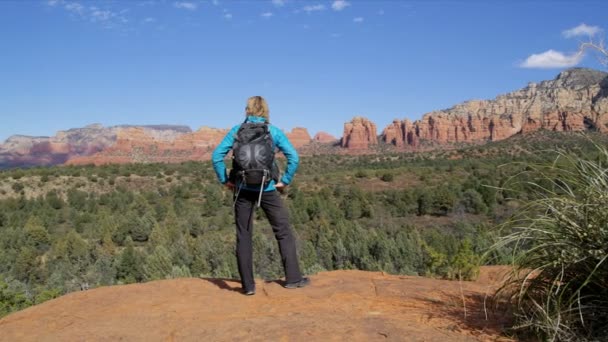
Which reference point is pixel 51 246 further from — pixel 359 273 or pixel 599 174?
pixel 599 174

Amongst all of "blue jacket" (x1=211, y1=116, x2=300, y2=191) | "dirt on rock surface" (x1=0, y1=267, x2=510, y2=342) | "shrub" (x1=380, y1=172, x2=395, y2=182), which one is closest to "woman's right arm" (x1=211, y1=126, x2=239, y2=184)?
"blue jacket" (x1=211, y1=116, x2=300, y2=191)

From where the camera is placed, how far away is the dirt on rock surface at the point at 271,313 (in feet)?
10.0

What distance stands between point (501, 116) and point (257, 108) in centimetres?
12499

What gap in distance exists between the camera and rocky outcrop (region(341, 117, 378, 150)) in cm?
12031

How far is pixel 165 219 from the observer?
35219mm

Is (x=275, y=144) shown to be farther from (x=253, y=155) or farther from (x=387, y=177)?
(x=387, y=177)

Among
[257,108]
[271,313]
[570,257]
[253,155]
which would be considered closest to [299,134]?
[257,108]

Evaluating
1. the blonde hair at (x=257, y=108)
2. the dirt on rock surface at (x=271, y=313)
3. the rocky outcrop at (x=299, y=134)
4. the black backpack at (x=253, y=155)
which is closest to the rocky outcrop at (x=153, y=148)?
the rocky outcrop at (x=299, y=134)

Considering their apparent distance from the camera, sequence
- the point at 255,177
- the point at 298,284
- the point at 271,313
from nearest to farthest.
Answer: the point at 271,313
the point at 255,177
the point at 298,284

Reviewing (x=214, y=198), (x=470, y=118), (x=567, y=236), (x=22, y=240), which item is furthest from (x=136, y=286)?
(x=470, y=118)

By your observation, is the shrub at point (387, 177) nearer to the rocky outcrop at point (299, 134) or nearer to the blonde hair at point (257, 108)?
the blonde hair at point (257, 108)

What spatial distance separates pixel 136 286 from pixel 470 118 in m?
125

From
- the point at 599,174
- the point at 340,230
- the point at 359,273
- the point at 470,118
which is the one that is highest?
the point at 470,118

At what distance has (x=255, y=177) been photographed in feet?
13.5
